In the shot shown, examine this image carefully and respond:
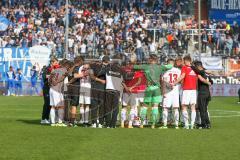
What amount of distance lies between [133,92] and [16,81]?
89.3 ft

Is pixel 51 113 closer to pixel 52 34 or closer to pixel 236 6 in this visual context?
pixel 52 34

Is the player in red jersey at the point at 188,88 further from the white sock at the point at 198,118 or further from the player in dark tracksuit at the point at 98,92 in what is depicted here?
the player in dark tracksuit at the point at 98,92

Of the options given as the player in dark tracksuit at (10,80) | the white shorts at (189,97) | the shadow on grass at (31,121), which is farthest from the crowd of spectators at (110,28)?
the white shorts at (189,97)

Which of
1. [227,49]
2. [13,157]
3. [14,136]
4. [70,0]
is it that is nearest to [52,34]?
[70,0]

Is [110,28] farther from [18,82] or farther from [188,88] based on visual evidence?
[188,88]

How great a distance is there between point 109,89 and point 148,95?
1217 millimetres

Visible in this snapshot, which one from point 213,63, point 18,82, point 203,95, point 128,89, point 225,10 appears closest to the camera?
point 128,89

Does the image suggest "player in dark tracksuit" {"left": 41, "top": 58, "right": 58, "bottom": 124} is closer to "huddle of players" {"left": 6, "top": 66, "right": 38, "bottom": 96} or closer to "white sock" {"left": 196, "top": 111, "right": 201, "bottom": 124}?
"white sock" {"left": 196, "top": 111, "right": 201, "bottom": 124}

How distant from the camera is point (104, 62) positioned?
23.3m

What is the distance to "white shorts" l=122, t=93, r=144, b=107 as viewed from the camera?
23.7 meters

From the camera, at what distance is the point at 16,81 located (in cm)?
4997

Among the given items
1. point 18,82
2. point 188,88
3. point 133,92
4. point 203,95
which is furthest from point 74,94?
point 18,82

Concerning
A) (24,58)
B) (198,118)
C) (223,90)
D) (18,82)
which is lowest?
(223,90)

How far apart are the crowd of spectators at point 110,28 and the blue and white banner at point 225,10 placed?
6.54 feet
